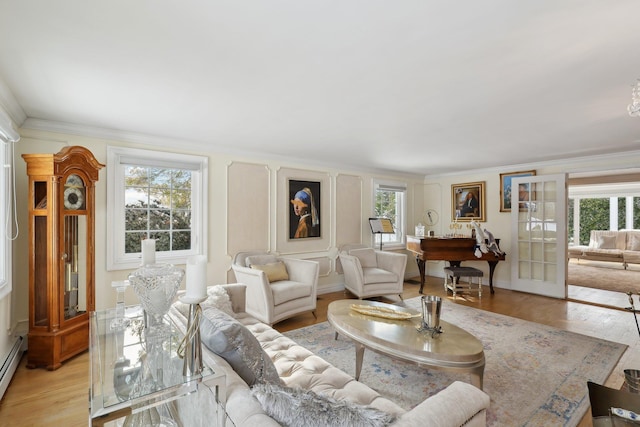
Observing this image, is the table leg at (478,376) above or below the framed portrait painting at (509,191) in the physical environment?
below

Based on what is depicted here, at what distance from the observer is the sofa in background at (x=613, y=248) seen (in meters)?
7.22

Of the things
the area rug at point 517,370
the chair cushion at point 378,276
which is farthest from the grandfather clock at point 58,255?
the chair cushion at point 378,276

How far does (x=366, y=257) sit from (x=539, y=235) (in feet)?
9.88

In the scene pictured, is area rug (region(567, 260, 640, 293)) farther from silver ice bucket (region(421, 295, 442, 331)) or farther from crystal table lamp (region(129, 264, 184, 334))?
crystal table lamp (region(129, 264, 184, 334))

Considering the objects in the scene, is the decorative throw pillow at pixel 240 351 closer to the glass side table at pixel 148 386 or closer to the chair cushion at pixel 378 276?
the glass side table at pixel 148 386

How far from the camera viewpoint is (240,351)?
1329 mm

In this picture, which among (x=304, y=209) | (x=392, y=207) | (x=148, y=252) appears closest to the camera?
(x=148, y=252)

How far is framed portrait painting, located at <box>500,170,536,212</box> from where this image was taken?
529 centimetres

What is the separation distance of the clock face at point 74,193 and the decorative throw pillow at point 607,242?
1106 cm

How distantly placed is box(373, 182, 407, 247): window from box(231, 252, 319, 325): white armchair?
2.37 m

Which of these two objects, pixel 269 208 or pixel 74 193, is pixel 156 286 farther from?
pixel 269 208

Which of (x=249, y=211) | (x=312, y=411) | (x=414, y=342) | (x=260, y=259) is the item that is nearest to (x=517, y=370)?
(x=414, y=342)

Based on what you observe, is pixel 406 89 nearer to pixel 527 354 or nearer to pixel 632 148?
pixel 527 354

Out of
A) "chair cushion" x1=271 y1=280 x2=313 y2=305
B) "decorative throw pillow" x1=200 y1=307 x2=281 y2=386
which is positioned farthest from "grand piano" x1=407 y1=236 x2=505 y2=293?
"decorative throw pillow" x1=200 y1=307 x2=281 y2=386
